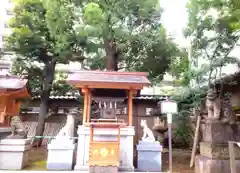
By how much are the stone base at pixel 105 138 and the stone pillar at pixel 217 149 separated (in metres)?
2.38

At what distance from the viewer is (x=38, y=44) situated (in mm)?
11141

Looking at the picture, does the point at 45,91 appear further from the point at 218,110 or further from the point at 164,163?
the point at 218,110

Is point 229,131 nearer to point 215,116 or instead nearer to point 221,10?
point 215,116

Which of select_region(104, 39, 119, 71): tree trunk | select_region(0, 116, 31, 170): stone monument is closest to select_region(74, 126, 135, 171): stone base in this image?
select_region(0, 116, 31, 170): stone monument

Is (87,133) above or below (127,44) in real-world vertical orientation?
below

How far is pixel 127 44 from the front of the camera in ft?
31.3

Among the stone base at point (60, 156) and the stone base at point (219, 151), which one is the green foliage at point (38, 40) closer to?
the stone base at point (60, 156)

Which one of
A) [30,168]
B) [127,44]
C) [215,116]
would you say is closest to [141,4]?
[127,44]

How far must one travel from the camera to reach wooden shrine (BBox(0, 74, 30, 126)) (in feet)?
28.7

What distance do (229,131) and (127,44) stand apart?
5321mm

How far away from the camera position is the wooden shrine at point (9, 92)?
875 cm

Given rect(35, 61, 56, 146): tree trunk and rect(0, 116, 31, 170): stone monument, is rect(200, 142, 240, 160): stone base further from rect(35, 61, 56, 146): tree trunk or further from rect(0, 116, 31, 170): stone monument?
rect(35, 61, 56, 146): tree trunk

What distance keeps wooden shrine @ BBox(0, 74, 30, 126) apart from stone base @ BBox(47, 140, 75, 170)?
287 centimetres

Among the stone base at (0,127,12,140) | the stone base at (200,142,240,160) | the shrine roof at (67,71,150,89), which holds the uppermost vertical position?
the shrine roof at (67,71,150,89)
